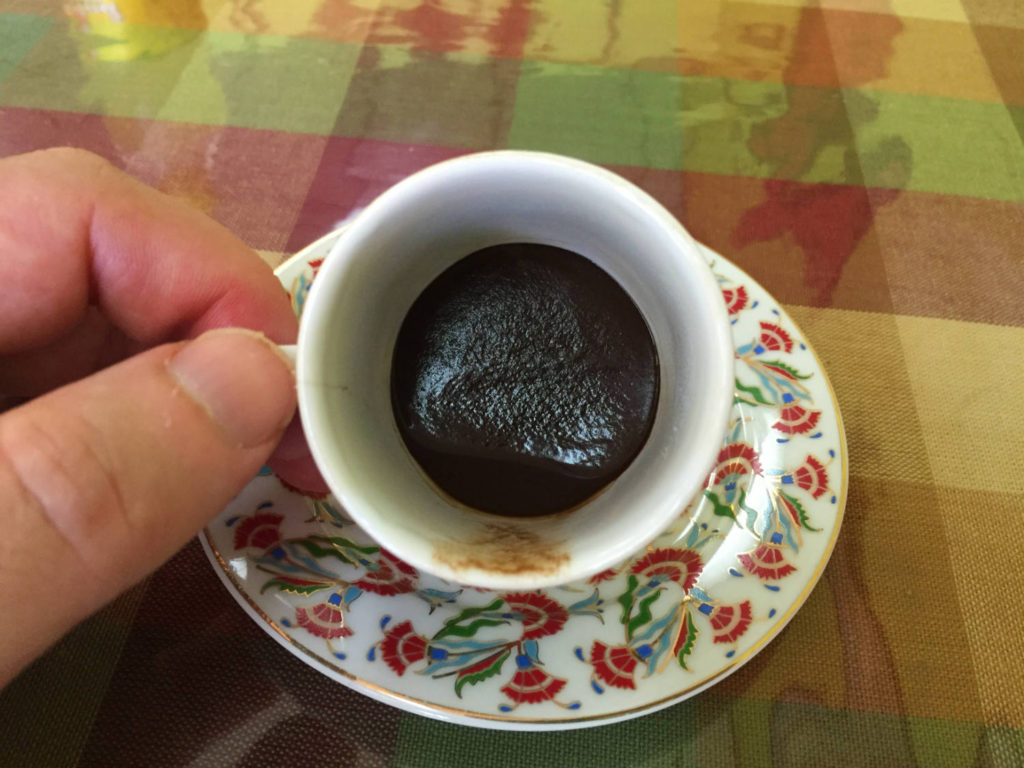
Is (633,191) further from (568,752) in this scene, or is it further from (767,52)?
(767,52)

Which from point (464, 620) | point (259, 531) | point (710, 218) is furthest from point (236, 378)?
point (710, 218)

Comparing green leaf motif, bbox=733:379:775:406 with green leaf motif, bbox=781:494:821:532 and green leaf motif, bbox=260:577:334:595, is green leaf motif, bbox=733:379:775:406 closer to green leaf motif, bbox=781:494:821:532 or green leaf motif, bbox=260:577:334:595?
green leaf motif, bbox=781:494:821:532

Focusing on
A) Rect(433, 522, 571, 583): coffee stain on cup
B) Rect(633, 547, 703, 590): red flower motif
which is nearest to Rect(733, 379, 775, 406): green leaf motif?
Rect(633, 547, 703, 590): red flower motif

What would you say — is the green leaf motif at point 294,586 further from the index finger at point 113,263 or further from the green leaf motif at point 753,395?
the green leaf motif at point 753,395

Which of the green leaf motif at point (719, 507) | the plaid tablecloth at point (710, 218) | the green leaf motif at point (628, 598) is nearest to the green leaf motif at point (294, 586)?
the plaid tablecloth at point (710, 218)

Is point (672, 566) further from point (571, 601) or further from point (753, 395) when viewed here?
point (753, 395)

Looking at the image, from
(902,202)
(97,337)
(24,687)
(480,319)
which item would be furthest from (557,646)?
(902,202)
